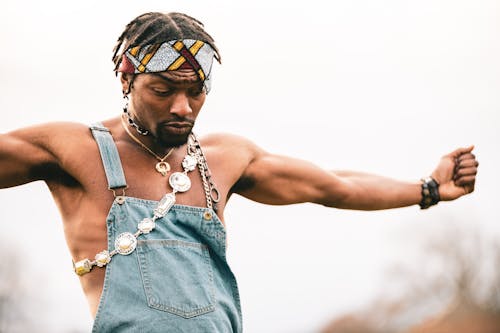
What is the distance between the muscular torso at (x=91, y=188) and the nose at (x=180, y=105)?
0.93 ft

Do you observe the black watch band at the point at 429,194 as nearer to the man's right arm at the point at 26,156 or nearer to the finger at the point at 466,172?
the finger at the point at 466,172

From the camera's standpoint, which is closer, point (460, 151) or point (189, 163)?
point (189, 163)

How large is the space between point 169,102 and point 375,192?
1.40m

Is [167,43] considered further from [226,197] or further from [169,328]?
[169,328]

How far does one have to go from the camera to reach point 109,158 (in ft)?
13.1

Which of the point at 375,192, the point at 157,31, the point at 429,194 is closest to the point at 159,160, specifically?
the point at 157,31

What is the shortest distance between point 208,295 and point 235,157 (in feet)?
2.51

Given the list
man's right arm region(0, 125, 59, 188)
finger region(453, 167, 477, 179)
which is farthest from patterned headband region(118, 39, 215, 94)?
finger region(453, 167, 477, 179)

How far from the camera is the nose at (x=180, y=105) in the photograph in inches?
157

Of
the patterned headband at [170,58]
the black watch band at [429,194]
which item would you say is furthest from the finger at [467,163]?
the patterned headband at [170,58]

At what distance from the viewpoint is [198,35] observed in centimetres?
421

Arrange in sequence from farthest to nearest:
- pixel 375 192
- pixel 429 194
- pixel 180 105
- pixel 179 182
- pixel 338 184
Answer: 1. pixel 429 194
2. pixel 375 192
3. pixel 338 184
4. pixel 179 182
5. pixel 180 105

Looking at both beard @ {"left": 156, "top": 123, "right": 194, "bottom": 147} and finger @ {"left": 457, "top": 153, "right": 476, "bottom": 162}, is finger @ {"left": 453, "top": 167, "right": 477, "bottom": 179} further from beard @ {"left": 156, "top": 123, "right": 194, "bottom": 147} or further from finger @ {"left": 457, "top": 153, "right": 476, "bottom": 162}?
beard @ {"left": 156, "top": 123, "right": 194, "bottom": 147}

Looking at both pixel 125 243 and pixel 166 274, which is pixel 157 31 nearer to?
pixel 125 243
